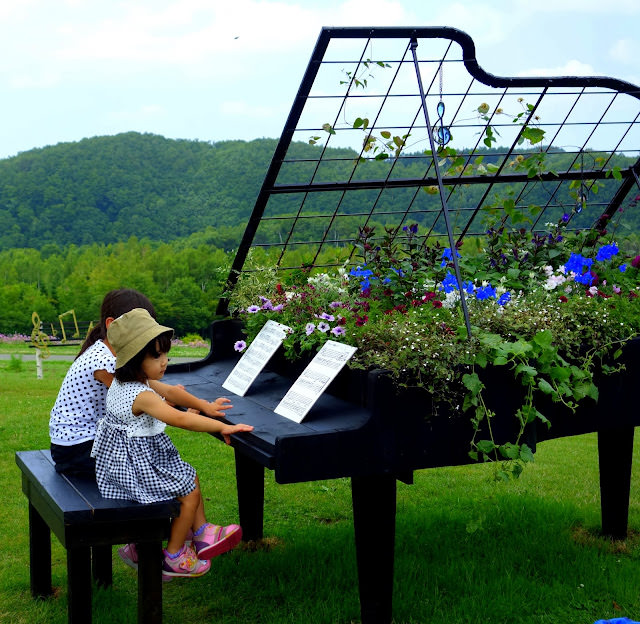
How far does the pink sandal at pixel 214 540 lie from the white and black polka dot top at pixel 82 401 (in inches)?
23.7

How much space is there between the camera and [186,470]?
3.13m

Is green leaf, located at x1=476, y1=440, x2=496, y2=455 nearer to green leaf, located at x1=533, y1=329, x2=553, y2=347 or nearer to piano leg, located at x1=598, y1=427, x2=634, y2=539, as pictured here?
green leaf, located at x1=533, y1=329, x2=553, y2=347

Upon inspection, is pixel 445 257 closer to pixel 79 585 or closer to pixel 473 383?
pixel 473 383

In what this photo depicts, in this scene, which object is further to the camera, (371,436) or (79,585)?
(79,585)

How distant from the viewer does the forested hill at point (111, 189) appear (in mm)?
58469

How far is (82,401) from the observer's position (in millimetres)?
3305

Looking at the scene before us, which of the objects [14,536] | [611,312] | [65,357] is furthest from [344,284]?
[65,357]

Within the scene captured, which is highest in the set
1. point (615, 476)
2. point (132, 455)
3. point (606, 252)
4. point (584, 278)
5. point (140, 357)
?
point (606, 252)

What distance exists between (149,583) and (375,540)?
0.80 meters

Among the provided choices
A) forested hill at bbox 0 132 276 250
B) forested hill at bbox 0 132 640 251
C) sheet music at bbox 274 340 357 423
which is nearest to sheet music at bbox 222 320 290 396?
sheet music at bbox 274 340 357 423

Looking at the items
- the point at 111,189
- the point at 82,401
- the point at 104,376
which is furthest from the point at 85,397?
the point at 111,189

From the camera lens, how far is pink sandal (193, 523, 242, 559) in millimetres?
3182

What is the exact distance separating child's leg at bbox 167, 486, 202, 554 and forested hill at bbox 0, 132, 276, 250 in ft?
170

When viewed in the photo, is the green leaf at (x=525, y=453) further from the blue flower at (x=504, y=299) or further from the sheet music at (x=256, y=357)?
the sheet music at (x=256, y=357)
